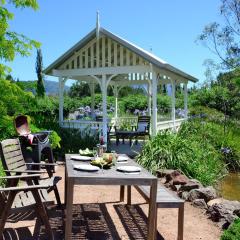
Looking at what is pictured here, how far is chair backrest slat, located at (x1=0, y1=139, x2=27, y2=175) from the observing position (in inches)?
222

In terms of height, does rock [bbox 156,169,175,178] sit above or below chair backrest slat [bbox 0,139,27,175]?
below

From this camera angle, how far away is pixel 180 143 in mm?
10852

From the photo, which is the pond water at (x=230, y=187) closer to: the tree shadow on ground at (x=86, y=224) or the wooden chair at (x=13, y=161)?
the tree shadow on ground at (x=86, y=224)

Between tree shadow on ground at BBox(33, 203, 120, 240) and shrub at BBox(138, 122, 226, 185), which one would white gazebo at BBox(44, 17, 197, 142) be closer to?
shrub at BBox(138, 122, 226, 185)

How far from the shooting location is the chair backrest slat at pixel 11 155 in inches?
222

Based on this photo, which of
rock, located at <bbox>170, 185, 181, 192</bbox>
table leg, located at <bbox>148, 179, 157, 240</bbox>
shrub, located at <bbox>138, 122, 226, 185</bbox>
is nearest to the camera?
table leg, located at <bbox>148, 179, 157, 240</bbox>

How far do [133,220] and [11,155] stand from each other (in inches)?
76.0

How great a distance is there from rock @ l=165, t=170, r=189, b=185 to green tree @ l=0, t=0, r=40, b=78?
158 inches

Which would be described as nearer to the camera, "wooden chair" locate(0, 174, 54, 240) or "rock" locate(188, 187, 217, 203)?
"wooden chair" locate(0, 174, 54, 240)

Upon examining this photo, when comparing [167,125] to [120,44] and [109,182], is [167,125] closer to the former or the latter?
[120,44]

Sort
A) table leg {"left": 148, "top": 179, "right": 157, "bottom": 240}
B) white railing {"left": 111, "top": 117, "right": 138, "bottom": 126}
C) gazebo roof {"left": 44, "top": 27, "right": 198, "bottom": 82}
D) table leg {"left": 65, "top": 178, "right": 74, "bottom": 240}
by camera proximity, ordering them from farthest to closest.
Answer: white railing {"left": 111, "top": 117, "right": 138, "bottom": 126} < gazebo roof {"left": 44, "top": 27, "right": 198, "bottom": 82} < table leg {"left": 148, "top": 179, "right": 157, "bottom": 240} < table leg {"left": 65, "top": 178, "right": 74, "bottom": 240}

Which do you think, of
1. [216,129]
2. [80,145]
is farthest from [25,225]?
[216,129]

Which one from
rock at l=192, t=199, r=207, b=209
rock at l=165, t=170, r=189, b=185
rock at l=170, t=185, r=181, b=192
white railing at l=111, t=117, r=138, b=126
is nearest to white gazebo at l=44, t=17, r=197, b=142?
white railing at l=111, t=117, r=138, b=126

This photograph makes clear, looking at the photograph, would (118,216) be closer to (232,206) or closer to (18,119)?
(232,206)
